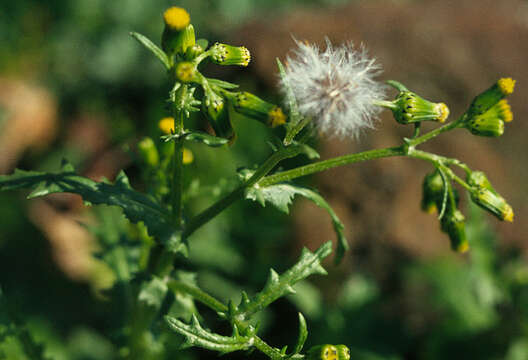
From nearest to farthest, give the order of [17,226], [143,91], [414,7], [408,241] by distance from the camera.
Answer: [408,241]
[17,226]
[414,7]
[143,91]

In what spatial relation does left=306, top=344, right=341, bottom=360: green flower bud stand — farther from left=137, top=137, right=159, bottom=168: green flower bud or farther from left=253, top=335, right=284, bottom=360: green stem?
left=137, top=137, right=159, bottom=168: green flower bud

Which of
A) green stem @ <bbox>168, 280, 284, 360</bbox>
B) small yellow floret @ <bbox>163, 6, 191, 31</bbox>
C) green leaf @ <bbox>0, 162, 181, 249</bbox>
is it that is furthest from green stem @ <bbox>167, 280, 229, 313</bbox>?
small yellow floret @ <bbox>163, 6, 191, 31</bbox>

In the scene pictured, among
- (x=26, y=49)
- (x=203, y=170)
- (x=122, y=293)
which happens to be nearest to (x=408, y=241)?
(x=203, y=170)

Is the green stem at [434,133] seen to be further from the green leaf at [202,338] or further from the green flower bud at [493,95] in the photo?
the green leaf at [202,338]

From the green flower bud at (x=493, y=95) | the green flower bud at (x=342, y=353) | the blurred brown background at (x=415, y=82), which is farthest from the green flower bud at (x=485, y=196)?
the blurred brown background at (x=415, y=82)

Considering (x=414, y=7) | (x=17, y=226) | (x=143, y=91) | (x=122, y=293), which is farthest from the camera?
(x=143, y=91)

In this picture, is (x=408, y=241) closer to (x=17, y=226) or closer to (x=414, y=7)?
(x=414, y=7)
